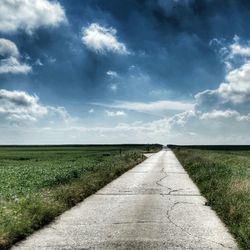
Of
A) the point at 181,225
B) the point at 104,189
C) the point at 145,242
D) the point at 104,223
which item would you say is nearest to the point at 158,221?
the point at 181,225

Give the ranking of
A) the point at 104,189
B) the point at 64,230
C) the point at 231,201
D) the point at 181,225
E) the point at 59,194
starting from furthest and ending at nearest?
the point at 104,189, the point at 59,194, the point at 231,201, the point at 181,225, the point at 64,230

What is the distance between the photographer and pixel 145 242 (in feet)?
29.2

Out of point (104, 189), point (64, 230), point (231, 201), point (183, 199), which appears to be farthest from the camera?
point (104, 189)

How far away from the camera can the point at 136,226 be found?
418 inches

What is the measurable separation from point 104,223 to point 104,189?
28.0ft

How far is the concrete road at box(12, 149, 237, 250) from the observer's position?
29.2 feet

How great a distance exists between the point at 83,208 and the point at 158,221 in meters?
3.35

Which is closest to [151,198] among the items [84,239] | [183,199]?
[183,199]

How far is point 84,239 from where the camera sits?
927 cm

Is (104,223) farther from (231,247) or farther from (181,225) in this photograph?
(231,247)

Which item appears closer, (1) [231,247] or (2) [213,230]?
(1) [231,247]

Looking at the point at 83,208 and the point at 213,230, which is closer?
the point at 213,230

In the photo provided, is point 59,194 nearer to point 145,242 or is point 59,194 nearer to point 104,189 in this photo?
point 104,189

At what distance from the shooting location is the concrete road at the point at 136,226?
8891 mm
